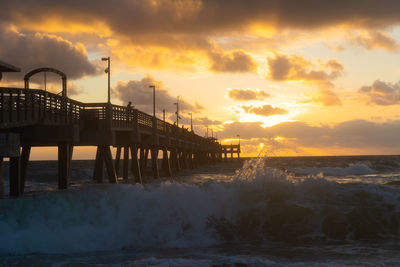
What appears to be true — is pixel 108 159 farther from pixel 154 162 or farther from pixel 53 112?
pixel 154 162

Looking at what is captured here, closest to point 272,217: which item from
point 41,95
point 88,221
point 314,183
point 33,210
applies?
point 314,183

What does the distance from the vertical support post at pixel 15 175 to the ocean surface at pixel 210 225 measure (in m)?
3.03

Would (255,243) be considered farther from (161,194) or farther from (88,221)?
(88,221)

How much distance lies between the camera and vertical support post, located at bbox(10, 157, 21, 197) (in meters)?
19.2

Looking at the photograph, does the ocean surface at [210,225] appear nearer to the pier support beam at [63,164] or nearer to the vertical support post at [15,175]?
the vertical support post at [15,175]

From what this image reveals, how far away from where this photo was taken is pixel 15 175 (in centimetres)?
1952

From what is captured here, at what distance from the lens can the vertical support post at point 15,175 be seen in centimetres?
1917

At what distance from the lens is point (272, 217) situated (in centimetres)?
1706

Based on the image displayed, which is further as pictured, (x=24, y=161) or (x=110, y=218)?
(x=24, y=161)

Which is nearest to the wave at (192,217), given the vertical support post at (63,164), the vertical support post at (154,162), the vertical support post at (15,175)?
the vertical support post at (15,175)

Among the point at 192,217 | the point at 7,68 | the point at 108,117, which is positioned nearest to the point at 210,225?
the point at 192,217

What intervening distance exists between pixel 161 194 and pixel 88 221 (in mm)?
3071

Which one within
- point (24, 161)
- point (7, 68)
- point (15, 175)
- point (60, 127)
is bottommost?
point (15, 175)

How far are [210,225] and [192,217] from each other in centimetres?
73
